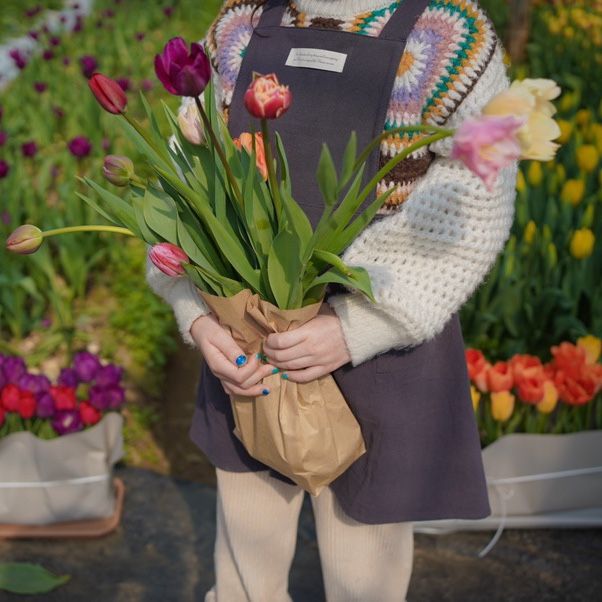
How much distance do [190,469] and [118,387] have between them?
42 centimetres

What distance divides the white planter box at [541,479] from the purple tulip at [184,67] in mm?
1482

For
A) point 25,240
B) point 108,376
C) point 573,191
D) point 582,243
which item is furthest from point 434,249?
point 573,191

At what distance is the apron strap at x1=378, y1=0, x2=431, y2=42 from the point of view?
1.35m

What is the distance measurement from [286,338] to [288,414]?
13 cm

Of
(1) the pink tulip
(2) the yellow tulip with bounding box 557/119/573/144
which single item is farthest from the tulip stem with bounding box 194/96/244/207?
(2) the yellow tulip with bounding box 557/119/573/144

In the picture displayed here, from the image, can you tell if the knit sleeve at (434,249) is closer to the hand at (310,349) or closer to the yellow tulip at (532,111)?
the hand at (310,349)

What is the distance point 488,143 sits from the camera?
0.98 metres

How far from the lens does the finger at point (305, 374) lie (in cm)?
136

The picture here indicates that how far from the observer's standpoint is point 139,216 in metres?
1.34

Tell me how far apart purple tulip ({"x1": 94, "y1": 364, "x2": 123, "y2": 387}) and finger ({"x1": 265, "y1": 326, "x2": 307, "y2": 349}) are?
46.3 inches

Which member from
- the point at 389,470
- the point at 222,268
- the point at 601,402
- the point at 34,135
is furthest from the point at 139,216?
the point at 34,135

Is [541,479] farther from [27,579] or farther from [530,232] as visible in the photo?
[27,579]

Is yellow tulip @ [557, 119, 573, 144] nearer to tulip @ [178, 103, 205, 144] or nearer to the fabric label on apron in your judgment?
the fabric label on apron

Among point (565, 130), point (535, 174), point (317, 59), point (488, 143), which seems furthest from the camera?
point (565, 130)
